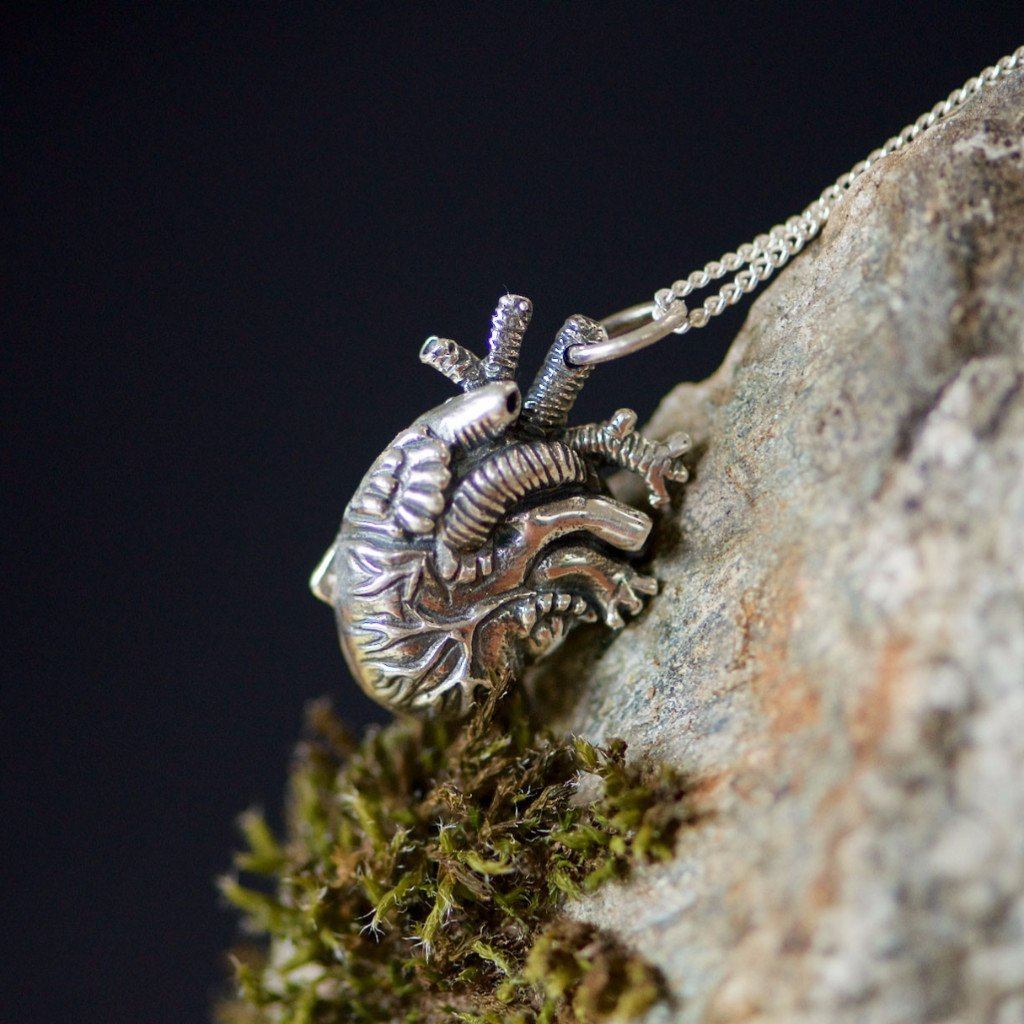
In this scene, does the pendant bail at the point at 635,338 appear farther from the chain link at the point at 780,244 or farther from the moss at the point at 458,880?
the moss at the point at 458,880

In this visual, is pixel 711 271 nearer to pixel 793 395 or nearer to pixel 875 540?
pixel 793 395

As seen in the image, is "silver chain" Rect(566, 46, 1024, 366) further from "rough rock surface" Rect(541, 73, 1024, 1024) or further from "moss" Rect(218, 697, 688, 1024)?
"moss" Rect(218, 697, 688, 1024)

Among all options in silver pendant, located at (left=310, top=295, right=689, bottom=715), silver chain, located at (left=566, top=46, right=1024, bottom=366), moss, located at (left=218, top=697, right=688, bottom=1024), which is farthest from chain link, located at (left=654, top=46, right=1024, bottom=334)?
moss, located at (left=218, top=697, right=688, bottom=1024)

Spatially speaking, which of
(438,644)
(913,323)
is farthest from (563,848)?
(913,323)

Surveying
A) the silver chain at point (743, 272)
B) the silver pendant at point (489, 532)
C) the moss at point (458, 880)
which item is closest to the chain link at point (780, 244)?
the silver chain at point (743, 272)

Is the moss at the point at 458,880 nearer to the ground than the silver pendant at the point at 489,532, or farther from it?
nearer to the ground

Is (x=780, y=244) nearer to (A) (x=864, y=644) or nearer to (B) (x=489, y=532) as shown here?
(B) (x=489, y=532)
